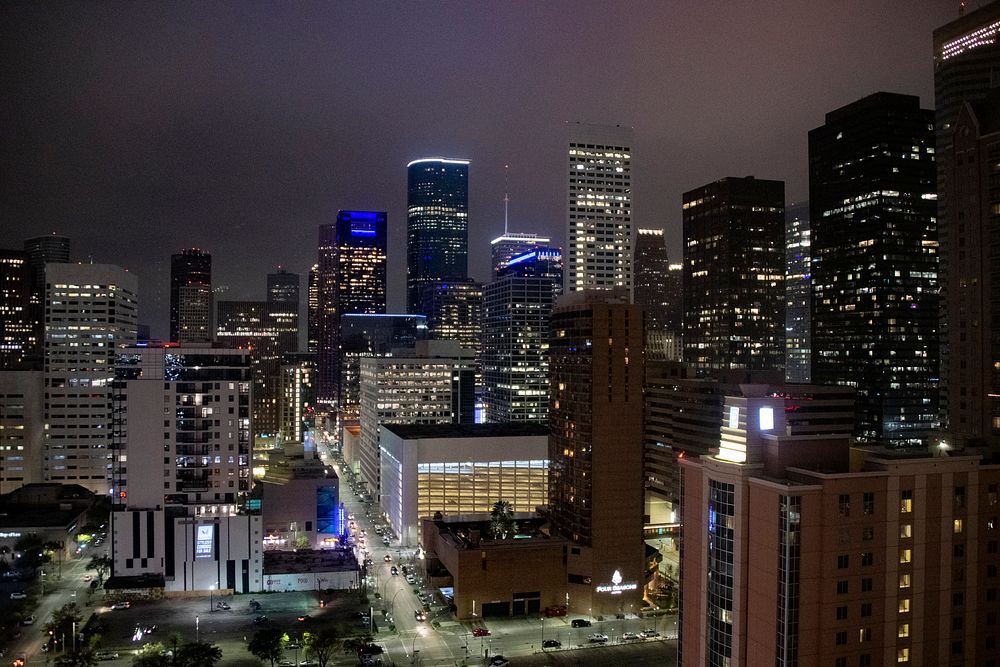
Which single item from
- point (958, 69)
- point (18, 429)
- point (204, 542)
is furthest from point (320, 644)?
point (958, 69)

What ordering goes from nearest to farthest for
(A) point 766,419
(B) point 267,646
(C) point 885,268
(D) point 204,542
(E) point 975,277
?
(A) point 766,419
(B) point 267,646
(E) point 975,277
(D) point 204,542
(C) point 885,268

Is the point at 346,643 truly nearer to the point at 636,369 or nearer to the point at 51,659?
the point at 51,659

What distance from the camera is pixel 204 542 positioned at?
9631cm

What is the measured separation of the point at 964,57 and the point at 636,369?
9726 centimetres

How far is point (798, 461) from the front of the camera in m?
52.4

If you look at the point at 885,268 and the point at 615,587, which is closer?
the point at 615,587

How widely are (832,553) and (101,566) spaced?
89.5m

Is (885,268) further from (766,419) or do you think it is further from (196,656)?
(196,656)

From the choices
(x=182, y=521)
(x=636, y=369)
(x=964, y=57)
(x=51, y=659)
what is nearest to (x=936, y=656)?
(x=636, y=369)

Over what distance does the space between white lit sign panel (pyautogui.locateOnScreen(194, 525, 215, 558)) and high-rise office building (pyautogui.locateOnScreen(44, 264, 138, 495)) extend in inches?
2495

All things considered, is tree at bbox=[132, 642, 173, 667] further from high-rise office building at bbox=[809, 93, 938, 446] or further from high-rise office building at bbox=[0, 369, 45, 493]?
high-rise office building at bbox=[809, 93, 938, 446]

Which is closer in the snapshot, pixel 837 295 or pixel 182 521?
pixel 182 521

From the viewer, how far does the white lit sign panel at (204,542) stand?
96.1 m

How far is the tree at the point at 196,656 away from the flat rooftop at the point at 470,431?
57.4 metres
